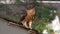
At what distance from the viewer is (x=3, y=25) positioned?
0.72 ft

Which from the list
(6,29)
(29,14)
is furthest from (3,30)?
(29,14)

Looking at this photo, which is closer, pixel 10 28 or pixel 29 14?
pixel 10 28

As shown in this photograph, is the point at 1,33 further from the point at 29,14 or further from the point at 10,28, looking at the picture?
the point at 29,14

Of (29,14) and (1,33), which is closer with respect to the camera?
(1,33)

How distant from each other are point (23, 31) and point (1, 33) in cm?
4

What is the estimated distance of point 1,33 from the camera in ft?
0.71

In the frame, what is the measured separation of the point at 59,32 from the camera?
22 cm

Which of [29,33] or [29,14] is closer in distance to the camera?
[29,33]

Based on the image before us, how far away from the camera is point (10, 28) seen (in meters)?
0.22

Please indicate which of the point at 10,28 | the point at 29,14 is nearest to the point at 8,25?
the point at 10,28

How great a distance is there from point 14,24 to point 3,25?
0.02m

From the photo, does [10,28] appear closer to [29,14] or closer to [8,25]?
[8,25]

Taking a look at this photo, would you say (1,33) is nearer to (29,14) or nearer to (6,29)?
(6,29)

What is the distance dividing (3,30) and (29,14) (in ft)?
0.52
